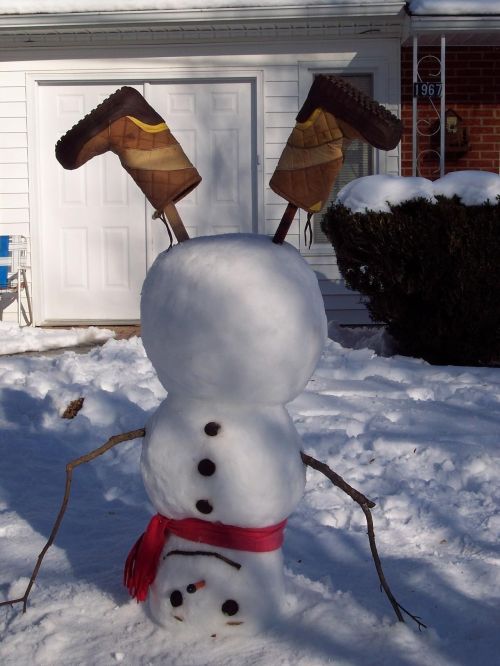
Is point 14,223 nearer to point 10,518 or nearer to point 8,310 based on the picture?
point 8,310

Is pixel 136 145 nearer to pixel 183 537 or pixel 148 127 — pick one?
pixel 148 127

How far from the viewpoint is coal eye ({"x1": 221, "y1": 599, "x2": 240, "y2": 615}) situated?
7.20ft

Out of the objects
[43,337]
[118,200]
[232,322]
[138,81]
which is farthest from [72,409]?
[138,81]

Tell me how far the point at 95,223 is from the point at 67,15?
194cm

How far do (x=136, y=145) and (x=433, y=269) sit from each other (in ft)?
13.7

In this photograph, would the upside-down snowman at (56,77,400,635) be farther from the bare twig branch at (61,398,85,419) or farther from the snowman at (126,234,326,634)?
the bare twig branch at (61,398,85,419)

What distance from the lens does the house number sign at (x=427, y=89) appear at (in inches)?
307

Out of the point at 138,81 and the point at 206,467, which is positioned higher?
the point at 138,81

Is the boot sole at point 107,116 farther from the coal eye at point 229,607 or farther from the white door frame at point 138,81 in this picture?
the white door frame at point 138,81

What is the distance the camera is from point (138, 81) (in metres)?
8.44

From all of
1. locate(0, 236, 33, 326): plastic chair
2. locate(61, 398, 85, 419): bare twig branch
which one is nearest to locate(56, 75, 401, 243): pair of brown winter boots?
locate(61, 398, 85, 419): bare twig branch

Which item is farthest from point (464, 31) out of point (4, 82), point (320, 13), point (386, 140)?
point (386, 140)

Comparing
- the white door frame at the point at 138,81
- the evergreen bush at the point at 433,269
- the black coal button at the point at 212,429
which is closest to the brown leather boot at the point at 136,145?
the black coal button at the point at 212,429

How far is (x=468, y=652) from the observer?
2.20 metres
